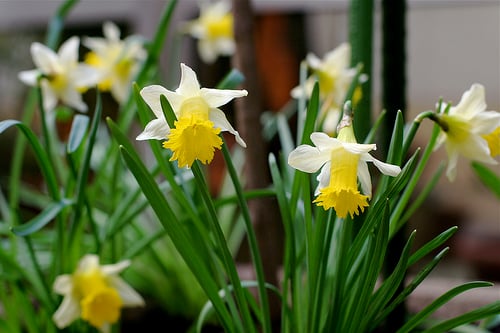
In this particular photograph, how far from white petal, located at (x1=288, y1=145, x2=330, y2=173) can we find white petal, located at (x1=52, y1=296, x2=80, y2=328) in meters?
0.37

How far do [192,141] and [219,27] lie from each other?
69 centimetres

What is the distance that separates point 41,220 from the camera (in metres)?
0.65

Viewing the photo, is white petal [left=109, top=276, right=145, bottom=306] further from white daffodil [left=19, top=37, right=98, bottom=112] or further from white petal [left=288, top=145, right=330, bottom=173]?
white petal [left=288, top=145, right=330, bottom=173]

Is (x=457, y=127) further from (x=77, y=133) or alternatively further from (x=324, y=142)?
(x=77, y=133)

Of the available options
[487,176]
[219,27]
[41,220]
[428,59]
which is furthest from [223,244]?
[428,59]

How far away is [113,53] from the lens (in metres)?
1.00

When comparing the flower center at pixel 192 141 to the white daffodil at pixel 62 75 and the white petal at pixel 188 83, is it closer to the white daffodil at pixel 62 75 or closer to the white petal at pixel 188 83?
the white petal at pixel 188 83

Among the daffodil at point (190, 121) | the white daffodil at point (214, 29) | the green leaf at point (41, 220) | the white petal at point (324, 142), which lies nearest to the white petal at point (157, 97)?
the daffodil at point (190, 121)

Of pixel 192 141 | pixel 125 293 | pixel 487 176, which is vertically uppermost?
pixel 192 141

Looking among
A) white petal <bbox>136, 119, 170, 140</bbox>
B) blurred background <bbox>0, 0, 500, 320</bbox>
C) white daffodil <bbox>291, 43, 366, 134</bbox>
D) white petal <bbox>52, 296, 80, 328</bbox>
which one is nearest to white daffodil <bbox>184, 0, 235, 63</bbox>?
white daffodil <bbox>291, 43, 366, 134</bbox>

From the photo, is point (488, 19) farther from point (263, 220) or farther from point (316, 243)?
point (316, 243)

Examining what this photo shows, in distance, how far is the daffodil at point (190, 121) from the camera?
1.55ft

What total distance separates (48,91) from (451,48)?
1073 millimetres

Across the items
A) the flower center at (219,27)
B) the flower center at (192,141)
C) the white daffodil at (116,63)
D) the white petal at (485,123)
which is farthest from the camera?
the flower center at (219,27)
